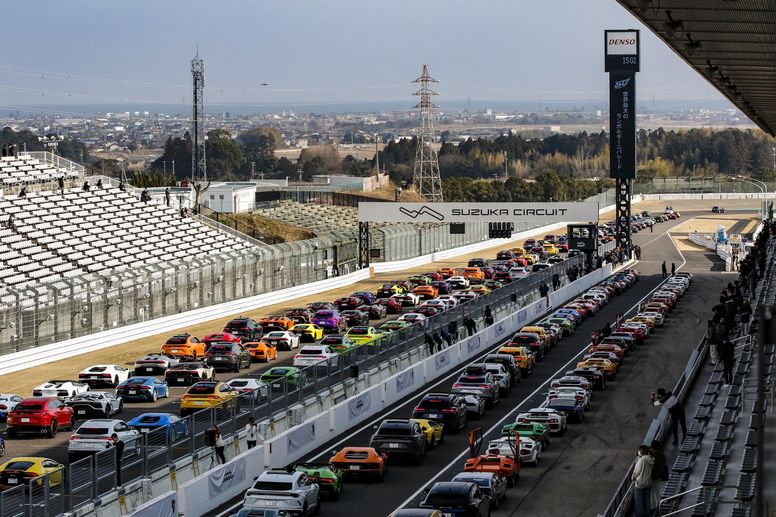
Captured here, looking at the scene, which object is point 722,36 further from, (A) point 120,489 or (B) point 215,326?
(B) point 215,326

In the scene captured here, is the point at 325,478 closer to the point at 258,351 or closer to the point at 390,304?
the point at 258,351

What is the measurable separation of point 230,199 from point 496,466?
107 m

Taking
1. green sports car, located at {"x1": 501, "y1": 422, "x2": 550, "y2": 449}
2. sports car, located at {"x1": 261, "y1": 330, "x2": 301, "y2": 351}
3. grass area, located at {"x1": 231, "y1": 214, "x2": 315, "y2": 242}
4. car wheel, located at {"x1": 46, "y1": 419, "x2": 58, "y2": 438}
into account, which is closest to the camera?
green sports car, located at {"x1": 501, "y1": 422, "x2": 550, "y2": 449}

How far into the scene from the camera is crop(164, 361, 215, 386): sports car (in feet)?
157

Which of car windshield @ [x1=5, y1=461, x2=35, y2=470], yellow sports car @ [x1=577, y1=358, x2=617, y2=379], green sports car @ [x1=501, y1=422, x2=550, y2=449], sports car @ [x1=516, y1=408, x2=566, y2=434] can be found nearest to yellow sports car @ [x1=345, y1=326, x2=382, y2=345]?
yellow sports car @ [x1=577, y1=358, x2=617, y2=379]

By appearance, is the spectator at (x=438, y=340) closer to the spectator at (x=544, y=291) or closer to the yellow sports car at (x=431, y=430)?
the yellow sports car at (x=431, y=430)

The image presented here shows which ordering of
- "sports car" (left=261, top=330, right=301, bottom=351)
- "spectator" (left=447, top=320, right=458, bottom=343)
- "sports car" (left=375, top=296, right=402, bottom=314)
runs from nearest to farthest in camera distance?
"spectator" (left=447, top=320, right=458, bottom=343) → "sports car" (left=261, top=330, right=301, bottom=351) → "sports car" (left=375, top=296, right=402, bottom=314)

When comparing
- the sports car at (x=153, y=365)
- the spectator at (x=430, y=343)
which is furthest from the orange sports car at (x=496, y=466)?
the sports car at (x=153, y=365)

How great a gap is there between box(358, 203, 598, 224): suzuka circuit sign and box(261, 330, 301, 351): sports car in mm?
33630

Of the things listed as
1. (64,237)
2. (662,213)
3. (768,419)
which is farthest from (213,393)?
(662,213)

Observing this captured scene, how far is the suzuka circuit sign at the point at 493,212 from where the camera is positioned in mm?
92500

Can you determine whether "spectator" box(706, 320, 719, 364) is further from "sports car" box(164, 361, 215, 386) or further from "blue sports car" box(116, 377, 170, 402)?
"sports car" box(164, 361, 215, 386)

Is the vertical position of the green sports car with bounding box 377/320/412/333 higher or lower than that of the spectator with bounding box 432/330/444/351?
lower

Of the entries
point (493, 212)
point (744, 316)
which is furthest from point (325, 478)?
point (493, 212)
